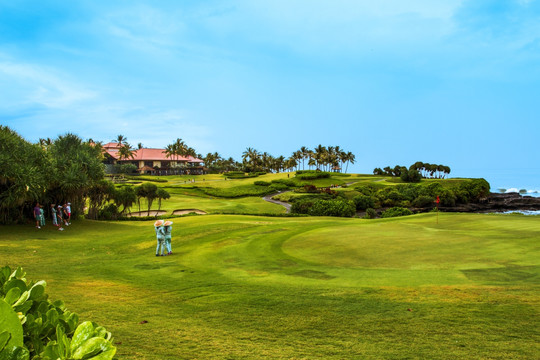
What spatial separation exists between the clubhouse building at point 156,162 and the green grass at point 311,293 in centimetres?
12168

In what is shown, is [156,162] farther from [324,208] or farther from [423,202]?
[423,202]

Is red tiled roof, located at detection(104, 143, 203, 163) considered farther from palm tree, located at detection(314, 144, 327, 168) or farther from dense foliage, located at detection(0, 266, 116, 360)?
dense foliage, located at detection(0, 266, 116, 360)

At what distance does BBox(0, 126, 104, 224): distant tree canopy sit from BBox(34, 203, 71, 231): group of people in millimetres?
808

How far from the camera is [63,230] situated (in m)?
28.6

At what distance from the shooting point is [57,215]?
105 feet

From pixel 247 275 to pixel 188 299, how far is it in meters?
3.38

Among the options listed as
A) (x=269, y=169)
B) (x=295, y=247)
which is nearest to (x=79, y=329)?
(x=295, y=247)

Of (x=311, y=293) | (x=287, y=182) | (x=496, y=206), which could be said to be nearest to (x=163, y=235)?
(x=311, y=293)

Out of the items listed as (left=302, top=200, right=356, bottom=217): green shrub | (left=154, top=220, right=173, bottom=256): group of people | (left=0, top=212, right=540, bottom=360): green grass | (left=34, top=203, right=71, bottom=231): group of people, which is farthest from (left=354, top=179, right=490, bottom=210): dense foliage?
(left=154, top=220, right=173, bottom=256): group of people

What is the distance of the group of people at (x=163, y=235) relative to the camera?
19188mm

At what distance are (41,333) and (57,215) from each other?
33736mm

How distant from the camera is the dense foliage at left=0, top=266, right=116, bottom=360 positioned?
6.47 ft

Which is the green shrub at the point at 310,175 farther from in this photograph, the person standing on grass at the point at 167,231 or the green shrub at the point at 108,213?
the person standing on grass at the point at 167,231

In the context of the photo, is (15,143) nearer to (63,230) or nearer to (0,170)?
(0,170)
